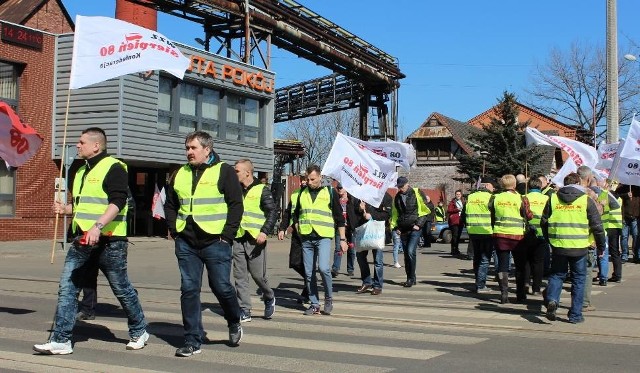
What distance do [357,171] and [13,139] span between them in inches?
191

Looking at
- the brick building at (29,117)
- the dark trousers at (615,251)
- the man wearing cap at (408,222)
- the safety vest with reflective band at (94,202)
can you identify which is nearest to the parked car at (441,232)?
the brick building at (29,117)

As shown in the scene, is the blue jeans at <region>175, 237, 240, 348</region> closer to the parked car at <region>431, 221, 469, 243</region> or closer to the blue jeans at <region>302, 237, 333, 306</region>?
the blue jeans at <region>302, 237, 333, 306</region>

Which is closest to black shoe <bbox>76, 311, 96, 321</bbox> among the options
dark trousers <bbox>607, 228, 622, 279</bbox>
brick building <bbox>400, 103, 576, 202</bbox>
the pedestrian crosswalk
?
the pedestrian crosswalk

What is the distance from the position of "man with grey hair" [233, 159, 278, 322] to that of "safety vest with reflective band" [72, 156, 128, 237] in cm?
209

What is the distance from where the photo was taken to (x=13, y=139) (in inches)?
361

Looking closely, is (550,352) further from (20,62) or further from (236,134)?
(236,134)

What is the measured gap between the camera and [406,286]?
12312 mm

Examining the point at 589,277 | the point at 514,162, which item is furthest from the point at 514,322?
the point at 514,162

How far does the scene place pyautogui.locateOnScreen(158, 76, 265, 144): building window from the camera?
2475 cm

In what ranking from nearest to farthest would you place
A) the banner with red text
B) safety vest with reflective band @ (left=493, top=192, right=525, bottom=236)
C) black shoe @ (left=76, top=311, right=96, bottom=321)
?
1. black shoe @ (left=76, top=311, right=96, bottom=321)
2. safety vest with reflective band @ (left=493, top=192, right=525, bottom=236)
3. the banner with red text

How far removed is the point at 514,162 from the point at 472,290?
30934 millimetres

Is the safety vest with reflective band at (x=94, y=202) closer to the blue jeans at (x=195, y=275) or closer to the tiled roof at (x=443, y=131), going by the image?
the blue jeans at (x=195, y=275)

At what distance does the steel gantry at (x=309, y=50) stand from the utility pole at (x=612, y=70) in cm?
1410

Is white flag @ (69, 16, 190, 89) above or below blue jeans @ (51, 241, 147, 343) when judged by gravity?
above
